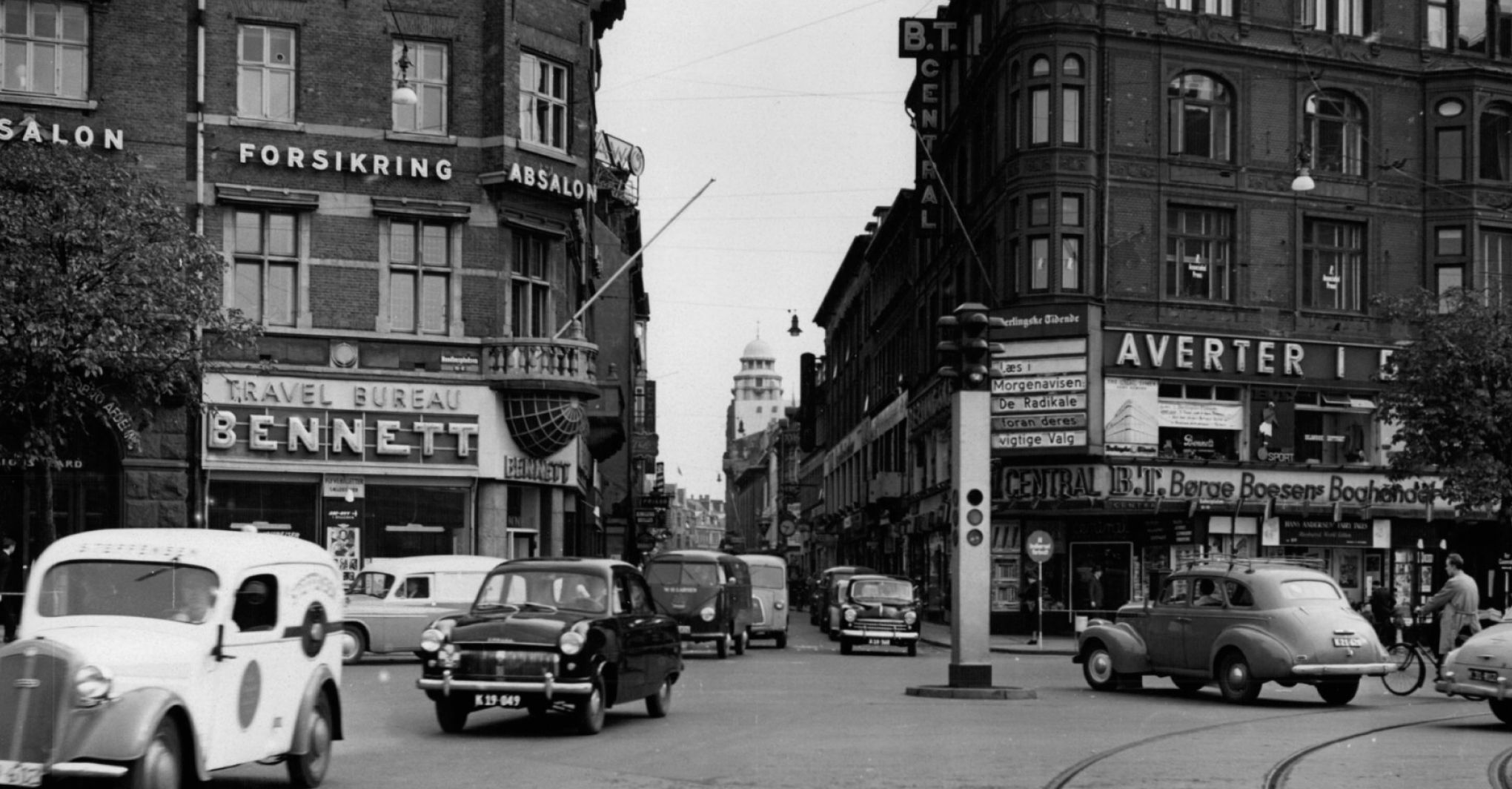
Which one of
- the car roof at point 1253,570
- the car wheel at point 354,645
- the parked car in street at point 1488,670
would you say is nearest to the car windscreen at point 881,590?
the car wheel at point 354,645

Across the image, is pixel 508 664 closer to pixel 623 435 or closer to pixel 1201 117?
pixel 1201 117

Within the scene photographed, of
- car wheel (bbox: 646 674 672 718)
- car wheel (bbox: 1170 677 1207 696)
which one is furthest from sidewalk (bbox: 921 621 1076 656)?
car wheel (bbox: 646 674 672 718)

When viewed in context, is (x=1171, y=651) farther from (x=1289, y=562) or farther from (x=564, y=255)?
(x=564, y=255)

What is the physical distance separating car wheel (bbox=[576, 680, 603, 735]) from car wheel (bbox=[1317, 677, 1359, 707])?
10.7 metres

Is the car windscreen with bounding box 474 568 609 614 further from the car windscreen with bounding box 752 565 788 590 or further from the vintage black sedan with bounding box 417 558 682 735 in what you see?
the car windscreen with bounding box 752 565 788 590

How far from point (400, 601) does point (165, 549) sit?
19.0 meters

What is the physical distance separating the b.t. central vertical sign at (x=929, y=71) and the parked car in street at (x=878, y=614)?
17517 mm

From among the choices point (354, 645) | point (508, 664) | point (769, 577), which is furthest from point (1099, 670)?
point (769, 577)

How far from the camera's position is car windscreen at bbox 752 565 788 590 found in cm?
4191

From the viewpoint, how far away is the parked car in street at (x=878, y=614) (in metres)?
38.4

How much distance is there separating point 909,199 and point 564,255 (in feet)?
88.2

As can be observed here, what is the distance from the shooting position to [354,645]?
30.5 m

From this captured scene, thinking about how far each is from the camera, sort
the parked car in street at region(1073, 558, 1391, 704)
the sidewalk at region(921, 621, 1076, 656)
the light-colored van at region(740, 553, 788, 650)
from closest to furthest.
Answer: the parked car in street at region(1073, 558, 1391, 704)
the sidewalk at region(921, 621, 1076, 656)
the light-colored van at region(740, 553, 788, 650)

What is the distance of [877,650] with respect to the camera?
41.4m
